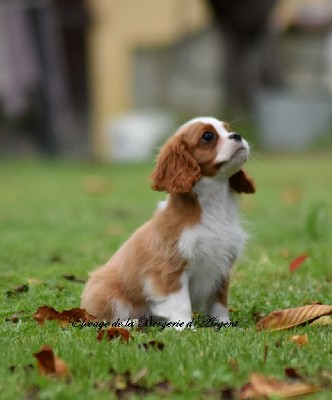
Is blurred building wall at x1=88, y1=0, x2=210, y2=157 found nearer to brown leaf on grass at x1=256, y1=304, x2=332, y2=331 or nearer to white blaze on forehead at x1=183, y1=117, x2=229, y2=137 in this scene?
white blaze on forehead at x1=183, y1=117, x2=229, y2=137

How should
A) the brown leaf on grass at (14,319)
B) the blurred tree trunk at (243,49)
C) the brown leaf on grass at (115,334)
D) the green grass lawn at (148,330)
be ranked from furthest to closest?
1. the blurred tree trunk at (243,49)
2. the brown leaf on grass at (14,319)
3. the brown leaf on grass at (115,334)
4. the green grass lawn at (148,330)

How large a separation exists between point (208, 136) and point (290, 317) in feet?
3.21

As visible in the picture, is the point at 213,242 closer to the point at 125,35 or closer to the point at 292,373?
the point at 292,373

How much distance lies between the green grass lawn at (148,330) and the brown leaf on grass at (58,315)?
0.06 meters

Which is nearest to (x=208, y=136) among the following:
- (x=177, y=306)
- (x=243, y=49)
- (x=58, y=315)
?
(x=177, y=306)

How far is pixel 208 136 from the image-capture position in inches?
220

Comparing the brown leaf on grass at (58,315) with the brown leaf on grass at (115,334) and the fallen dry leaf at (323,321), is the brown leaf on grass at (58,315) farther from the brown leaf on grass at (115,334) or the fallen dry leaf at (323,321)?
the fallen dry leaf at (323,321)

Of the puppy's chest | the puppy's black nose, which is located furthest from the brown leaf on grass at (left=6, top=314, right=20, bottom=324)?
the puppy's black nose

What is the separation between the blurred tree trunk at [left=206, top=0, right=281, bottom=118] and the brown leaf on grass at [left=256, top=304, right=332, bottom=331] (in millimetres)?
16202

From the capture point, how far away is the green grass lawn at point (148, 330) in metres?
4.58

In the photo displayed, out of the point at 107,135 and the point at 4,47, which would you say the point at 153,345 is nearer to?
the point at 4,47

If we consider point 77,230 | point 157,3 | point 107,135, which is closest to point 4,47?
point 107,135

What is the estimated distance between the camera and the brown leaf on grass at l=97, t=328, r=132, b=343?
5227 mm

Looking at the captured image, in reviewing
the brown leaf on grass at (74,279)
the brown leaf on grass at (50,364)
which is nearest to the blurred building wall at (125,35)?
the brown leaf on grass at (74,279)
